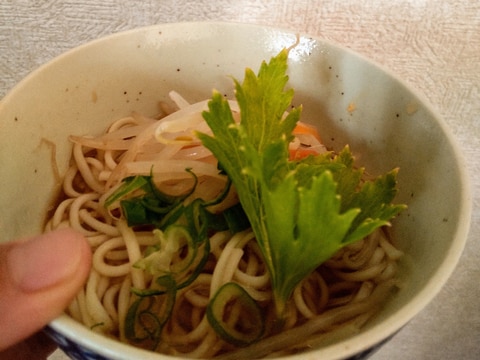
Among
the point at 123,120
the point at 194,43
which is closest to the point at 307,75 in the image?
the point at 194,43

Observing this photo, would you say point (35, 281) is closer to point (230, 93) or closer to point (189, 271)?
point (189, 271)

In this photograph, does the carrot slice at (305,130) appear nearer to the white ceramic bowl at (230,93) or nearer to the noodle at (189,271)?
the white ceramic bowl at (230,93)

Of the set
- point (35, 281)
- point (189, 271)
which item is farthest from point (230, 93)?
point (35, 281)

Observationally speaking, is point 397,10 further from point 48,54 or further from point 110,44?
point 48,54

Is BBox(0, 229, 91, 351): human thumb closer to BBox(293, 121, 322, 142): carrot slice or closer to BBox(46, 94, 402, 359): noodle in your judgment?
BBox(46, 94, 402, 359): noodle

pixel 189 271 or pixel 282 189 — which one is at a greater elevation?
pixel 282 189

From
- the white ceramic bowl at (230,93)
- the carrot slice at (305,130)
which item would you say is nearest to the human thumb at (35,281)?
the white ceramic bowl at (230,93)
